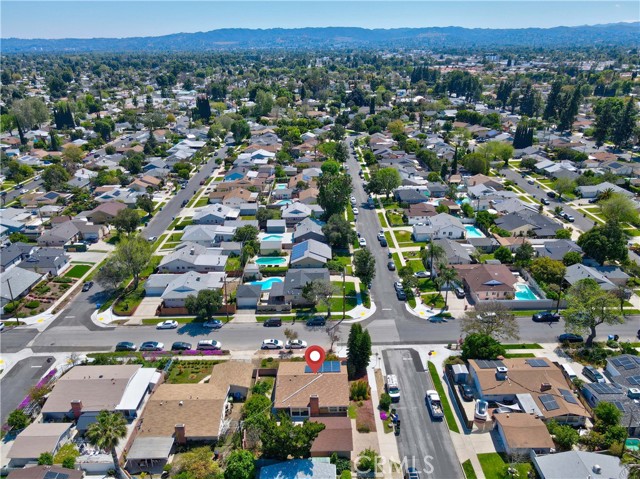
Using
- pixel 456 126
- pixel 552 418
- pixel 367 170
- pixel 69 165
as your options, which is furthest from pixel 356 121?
pixel 552 418

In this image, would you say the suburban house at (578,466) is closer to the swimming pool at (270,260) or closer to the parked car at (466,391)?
the parked car at (466,391)

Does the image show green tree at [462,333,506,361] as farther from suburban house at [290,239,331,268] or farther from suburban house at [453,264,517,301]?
suburban house at [290,239,331,268]

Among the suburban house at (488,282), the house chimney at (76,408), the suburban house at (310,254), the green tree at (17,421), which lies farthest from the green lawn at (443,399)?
the green tree at (17,421)

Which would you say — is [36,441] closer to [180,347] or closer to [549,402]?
[180,347]

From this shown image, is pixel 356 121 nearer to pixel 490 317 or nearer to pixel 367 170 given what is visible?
pixel 367 170

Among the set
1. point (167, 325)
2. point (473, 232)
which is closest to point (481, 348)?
point (167, 325)

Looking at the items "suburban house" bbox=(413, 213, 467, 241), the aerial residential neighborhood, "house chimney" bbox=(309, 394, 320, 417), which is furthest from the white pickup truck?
"suburban house" bbox=(413, 213, 467, 241)
